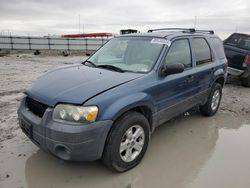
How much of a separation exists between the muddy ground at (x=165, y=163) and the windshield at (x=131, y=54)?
1.32 m

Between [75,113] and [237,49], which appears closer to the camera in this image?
[75,113]

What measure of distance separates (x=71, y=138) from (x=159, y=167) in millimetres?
1376

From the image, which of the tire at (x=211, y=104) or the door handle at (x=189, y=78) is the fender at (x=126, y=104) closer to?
the door handle at (x=189, y=78)

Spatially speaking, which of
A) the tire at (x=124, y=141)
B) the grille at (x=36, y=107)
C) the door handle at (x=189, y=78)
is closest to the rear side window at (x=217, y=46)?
the door handle at (x=189, y=78)

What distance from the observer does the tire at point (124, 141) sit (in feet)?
9.68

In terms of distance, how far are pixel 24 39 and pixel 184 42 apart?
71.3ft

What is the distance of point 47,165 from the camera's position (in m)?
3.38

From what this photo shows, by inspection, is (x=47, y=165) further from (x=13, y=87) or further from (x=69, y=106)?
(x=13, y=87)

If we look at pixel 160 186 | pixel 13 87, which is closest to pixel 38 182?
pixel 160 186

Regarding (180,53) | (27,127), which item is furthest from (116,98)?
(180,53)

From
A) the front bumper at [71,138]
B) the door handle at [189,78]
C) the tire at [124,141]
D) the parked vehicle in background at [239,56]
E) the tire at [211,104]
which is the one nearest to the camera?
the front bumper at [71,138]

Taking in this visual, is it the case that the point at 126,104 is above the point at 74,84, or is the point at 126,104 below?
below

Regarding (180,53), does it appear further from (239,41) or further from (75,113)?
(239,41)

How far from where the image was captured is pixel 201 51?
4.76m
